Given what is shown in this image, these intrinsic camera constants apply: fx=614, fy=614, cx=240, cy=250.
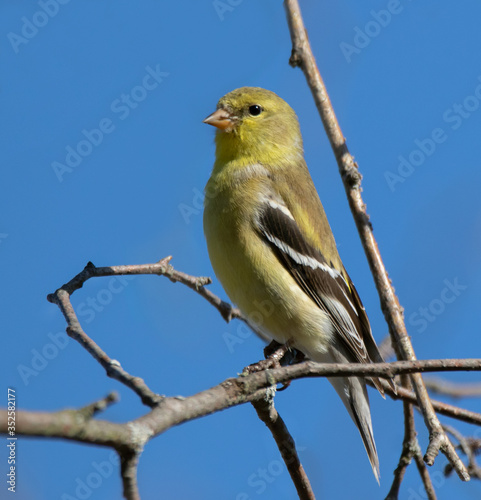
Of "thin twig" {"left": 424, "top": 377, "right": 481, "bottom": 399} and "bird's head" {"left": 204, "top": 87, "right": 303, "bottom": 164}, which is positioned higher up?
"bird's head" {"left": 204, "top": 87, "right": 303, "bottom": 164}

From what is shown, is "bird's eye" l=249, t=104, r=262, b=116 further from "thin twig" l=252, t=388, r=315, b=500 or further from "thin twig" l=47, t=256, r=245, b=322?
"thin twig" l=252, t=388, r=315, b=500

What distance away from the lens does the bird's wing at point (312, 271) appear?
14.2ft

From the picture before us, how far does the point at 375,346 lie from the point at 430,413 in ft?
6.00

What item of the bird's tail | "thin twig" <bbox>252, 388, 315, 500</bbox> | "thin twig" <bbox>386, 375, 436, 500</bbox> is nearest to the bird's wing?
the bird's tail

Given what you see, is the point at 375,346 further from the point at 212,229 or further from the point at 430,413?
the point at 430,413

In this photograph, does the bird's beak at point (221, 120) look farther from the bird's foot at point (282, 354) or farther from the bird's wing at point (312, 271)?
the bird's foot at point (282, 354)

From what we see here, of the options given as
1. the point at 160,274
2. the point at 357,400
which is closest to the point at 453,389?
the point at 357,400

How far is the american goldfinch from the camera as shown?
4184 mm

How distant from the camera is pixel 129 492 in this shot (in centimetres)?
Answer: 151

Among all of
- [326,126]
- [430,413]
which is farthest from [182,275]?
[430,413]

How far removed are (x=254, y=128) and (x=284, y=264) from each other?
1.37 meters

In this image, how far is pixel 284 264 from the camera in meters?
4.31

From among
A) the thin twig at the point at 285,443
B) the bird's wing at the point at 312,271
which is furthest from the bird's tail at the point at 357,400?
the thin twig at the point at 285,443

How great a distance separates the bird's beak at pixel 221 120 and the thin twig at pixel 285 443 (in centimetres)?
259
